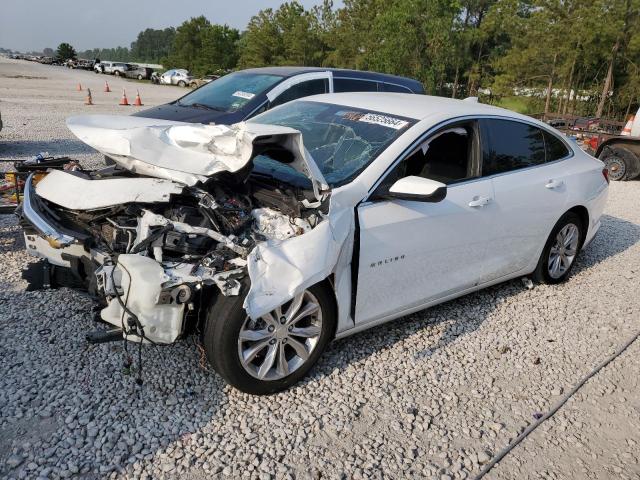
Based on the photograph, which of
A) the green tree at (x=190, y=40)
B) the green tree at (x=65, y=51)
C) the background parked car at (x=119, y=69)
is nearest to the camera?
the background parked car at (x=119, y=69)

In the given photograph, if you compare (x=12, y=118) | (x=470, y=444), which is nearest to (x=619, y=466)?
(x=470, y=444)

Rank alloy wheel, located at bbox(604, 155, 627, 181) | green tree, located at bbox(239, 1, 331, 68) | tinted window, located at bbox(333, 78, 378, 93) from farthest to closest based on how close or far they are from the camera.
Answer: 1. green tree, located at bbox(239, 1, 331, 68)
2. alloy wheel, located at bbox(604, 155, 627, 181)
3. tinted window, located at bbox(333, 78, 378, 93)

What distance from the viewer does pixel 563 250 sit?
5059 mm

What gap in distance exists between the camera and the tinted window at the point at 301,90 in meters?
7.13

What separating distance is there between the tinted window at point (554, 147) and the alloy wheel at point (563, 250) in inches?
25.7

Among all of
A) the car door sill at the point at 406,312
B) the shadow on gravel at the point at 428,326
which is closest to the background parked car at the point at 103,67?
the shadow on gravel at the point at 428,326

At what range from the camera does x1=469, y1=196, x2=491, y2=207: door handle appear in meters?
3.84

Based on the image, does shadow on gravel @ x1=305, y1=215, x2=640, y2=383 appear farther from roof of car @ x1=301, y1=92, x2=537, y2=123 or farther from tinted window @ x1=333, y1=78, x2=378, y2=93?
tinted window @ x1=333, y1=78, x2=378, y2=93

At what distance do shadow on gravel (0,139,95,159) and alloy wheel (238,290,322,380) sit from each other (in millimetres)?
8095

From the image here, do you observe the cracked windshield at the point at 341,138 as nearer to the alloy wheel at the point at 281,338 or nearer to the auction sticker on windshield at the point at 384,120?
the auction sticker on windshield at the point at 384,120

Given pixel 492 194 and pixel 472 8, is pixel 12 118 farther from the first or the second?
pixel 472 8

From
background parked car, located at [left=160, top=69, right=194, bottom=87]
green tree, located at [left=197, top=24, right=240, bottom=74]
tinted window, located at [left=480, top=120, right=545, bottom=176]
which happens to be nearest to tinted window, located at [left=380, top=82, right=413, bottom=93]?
tinted window, located at [left=480, top=120, right=545, bottom=176]

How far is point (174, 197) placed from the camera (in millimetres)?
3168

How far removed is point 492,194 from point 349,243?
1.45m
